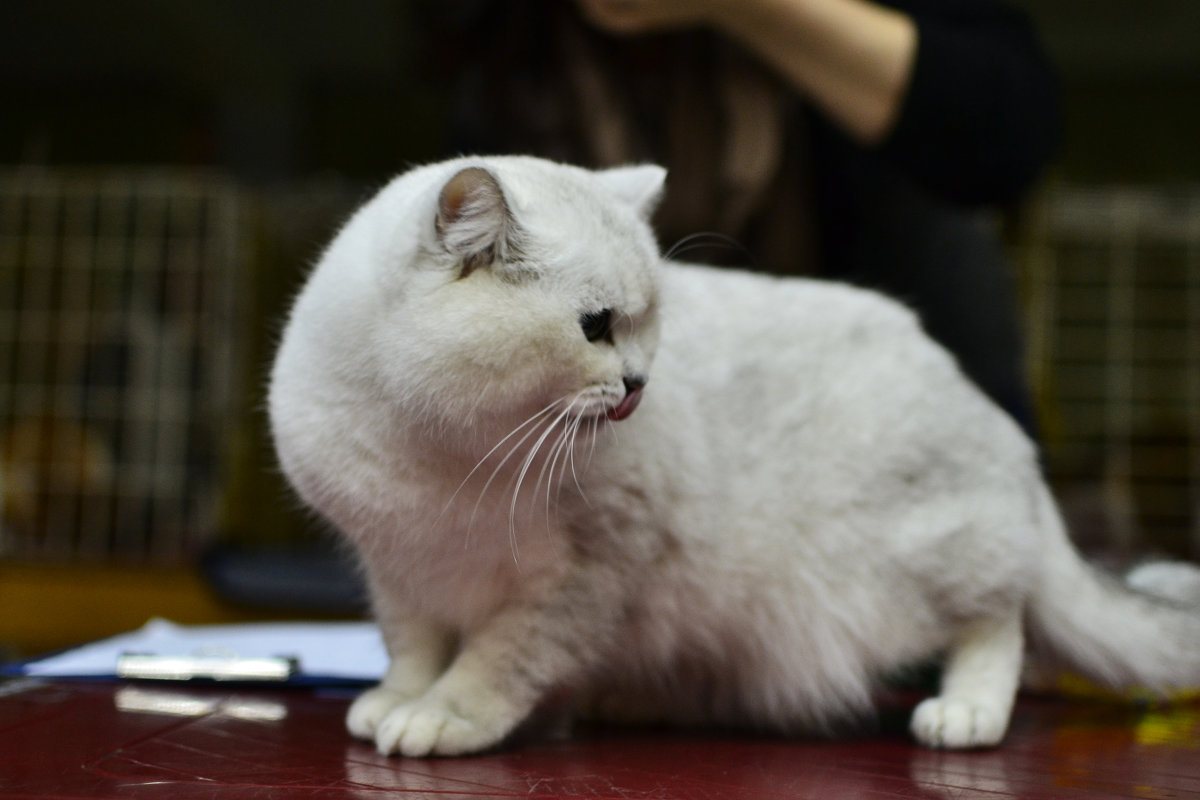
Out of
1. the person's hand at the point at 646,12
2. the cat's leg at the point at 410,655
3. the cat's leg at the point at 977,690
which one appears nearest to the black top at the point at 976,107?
the person's hand at the point at 646,12

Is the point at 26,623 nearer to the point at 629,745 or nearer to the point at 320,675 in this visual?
the point at 320,675

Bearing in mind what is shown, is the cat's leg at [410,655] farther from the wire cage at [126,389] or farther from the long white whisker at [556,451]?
the wire cage at [126,389]

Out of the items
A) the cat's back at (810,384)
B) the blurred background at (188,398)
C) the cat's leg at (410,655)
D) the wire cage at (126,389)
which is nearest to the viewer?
the cat's leg at (410,655)

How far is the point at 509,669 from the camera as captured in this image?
3.19 ft

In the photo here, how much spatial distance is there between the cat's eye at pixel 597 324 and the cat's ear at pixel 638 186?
0.60ft

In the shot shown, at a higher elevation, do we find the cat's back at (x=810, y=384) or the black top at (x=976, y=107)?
the black top at (x=976, y=107)

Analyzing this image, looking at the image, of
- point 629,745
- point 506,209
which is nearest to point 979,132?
point 506,209

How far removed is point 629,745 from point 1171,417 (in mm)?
3943

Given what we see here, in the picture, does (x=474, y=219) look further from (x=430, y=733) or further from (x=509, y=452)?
(x=430, y=733)

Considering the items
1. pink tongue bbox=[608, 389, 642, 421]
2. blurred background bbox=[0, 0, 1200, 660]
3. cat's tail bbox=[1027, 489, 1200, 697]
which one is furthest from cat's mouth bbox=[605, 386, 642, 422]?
blurred background bbox=[0, 0, 1200, 660]

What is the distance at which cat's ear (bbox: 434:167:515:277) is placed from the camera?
86 centimetres

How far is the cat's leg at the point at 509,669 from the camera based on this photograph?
93 centimetres

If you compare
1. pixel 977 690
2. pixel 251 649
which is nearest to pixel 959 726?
pixel 977 690

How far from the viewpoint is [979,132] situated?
1.54 m
